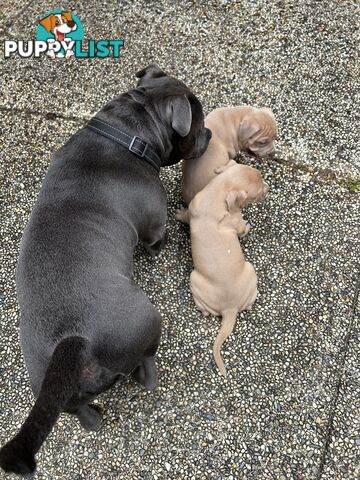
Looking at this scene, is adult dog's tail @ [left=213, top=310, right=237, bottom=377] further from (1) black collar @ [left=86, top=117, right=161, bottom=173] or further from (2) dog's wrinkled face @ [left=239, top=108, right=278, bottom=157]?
(2) dog's wrinkled face @ [left=239, top=108, right=278, bottom=157]

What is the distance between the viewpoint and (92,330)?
225 cm

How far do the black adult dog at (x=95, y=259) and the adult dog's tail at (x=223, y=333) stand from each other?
372 mm

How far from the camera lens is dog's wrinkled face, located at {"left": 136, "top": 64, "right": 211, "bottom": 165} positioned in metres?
2.90

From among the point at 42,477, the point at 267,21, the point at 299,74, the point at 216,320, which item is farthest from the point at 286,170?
the point at 42,477

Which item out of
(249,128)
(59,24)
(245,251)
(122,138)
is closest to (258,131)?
(249,128)

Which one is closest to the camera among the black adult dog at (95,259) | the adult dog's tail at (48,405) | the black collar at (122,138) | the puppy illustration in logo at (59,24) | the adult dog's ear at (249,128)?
the adult dog's tail at (48,405)

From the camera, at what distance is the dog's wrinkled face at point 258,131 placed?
336 cm

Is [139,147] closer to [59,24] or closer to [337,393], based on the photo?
[337,393]

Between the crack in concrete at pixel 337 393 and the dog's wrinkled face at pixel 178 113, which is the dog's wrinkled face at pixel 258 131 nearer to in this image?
the dog's wrinkled face at pixel 178 113

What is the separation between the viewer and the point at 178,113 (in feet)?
9.50

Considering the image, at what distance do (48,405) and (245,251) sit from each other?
70.6 inches

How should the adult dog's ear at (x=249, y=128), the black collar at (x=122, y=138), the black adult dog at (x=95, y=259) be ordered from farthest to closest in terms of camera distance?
the adult dog's ear at (x=249, y=128) → the black collar at (x=122, y=138) → the black adult dog at (x=95, y=259)

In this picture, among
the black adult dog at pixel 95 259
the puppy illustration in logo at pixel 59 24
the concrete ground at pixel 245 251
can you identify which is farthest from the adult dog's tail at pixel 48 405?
the puppy illustration in logo at pixel 59 24

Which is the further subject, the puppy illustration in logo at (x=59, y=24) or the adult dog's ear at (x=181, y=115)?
the puppy illustration in logo at (x=59, y=24)
